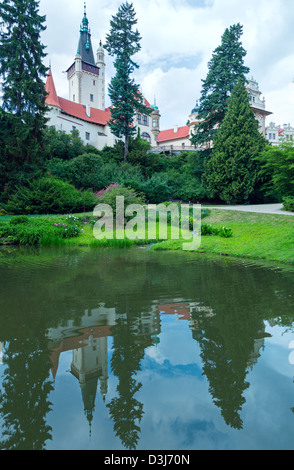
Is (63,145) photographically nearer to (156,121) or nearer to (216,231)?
(216,231)

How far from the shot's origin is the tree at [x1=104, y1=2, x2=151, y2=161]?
2944cm

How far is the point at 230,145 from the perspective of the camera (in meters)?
22.1

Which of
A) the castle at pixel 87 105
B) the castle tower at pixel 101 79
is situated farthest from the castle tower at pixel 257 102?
the castle tower at pixel 101 79

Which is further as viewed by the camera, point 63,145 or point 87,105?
point 87,105

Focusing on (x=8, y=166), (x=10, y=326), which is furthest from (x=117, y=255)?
(x=8, y=166)

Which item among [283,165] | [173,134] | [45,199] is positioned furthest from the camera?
[173,134]

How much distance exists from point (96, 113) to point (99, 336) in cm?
4697

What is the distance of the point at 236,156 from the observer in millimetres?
21438

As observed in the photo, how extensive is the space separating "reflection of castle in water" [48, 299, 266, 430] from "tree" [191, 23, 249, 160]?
24555 mm

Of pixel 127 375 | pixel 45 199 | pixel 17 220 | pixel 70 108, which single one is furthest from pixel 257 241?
pixel 70 108

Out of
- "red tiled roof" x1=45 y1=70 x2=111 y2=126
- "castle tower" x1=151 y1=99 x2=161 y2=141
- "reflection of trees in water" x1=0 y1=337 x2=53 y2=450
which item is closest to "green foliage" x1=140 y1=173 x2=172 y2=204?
"reflection of trees in water" x1=0 y1=337 x2=53 y2=450

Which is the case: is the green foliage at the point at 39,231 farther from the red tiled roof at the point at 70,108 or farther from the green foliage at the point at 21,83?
the red tiled roof at the point at 70,108
